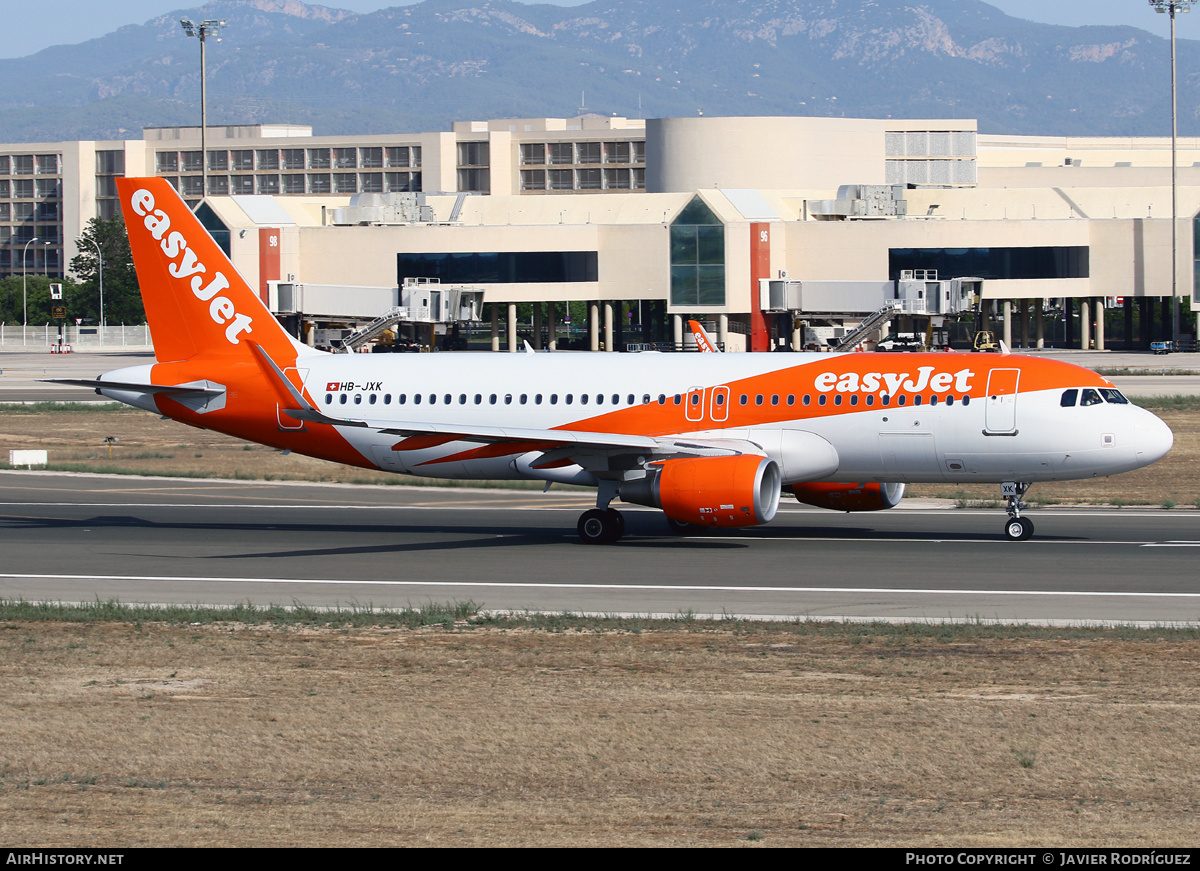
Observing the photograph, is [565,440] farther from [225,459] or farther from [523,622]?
[225,459]

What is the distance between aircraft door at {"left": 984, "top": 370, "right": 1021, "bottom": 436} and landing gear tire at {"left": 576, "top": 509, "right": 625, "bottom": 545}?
8.00 metres

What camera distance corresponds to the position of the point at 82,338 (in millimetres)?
146500

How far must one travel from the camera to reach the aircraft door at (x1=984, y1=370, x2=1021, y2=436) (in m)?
31.3

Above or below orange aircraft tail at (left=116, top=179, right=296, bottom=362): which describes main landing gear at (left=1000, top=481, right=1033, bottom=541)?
below

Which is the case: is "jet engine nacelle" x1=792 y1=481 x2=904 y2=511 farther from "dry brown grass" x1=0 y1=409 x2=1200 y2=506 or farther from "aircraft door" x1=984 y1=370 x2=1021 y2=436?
"dry brown grass" x1=0 y1=409 x2=1200 y2=506

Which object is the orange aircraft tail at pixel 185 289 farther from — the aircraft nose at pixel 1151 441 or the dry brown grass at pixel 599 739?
the aircraft nose at pixel 1151 441

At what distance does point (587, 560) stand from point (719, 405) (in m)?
4.78

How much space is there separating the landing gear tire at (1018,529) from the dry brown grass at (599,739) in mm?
11011

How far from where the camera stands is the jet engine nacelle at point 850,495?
3378 cm

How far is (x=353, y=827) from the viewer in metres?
12.4

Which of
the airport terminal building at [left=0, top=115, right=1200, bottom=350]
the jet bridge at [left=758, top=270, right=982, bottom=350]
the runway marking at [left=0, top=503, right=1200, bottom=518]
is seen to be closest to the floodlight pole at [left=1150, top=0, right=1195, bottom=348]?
the airport terminal building at [left=0, top=115, right=1200, bottom=350]

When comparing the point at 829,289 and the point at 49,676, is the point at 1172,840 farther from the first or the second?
the point at 829,289

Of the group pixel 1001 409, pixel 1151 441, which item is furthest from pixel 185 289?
pixel 1151 441

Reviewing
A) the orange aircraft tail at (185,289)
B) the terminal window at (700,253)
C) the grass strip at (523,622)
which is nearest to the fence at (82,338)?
the terminal window at (700,253)
